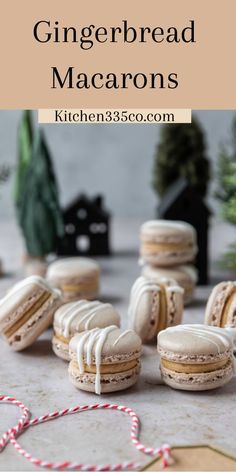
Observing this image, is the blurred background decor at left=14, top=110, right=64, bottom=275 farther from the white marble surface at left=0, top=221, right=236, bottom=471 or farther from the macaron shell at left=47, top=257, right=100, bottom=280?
the white marble surface at left=0, top=221, right=236, bottom=471

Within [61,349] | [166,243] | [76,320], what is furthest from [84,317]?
[166,243]

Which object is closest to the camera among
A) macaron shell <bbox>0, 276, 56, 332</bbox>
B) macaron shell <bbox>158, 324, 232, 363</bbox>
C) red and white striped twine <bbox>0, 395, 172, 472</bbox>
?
red and white striped twine <bbox>0, 395, 172, 472</bbox>

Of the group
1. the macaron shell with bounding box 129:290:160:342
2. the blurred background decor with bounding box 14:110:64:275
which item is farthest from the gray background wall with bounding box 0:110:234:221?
the macaron shell with bounding box 129:290:160:342

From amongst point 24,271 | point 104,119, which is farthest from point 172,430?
point 24,271

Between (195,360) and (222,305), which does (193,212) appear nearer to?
(222,305)

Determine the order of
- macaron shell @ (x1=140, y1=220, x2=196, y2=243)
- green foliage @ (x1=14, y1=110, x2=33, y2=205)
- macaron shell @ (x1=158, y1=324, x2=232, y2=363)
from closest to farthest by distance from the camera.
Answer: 1. macaron shell @ (x1=158, y1=324, x2=232, y2=363)
2. macaron shell @ (x1=140, y1=220, x2=196, y2=243)
3. green foliage @ (x1=14, y1=110, x2=33, y2=205)

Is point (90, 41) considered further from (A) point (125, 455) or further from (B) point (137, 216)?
(B) point (137, 216)
